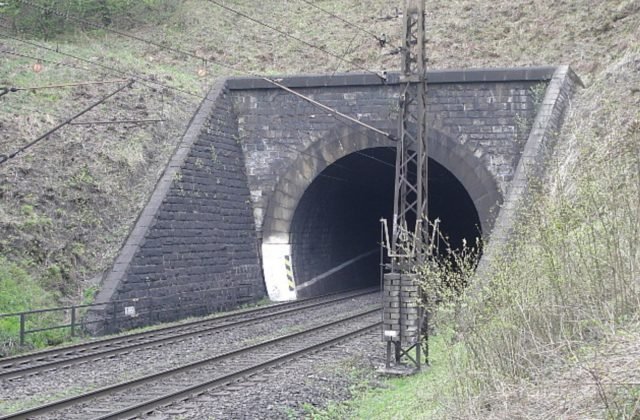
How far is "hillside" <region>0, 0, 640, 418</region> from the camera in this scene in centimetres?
650

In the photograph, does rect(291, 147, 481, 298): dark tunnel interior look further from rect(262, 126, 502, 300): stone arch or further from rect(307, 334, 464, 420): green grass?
rect(307, 334, 464, 420): green grass

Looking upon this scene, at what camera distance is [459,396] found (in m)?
6.90

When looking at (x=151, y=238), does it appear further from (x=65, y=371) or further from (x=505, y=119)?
(x=505, y=119)

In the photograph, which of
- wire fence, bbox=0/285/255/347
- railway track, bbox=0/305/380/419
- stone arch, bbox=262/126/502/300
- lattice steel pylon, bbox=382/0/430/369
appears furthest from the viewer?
stone arch, bbox=262/126/502/300

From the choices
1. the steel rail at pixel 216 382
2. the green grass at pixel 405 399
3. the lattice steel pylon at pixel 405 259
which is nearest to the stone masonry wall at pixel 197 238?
the steel rail at pixel 216 382

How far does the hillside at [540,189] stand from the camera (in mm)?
6504

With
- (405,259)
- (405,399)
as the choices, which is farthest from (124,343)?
(405,399)

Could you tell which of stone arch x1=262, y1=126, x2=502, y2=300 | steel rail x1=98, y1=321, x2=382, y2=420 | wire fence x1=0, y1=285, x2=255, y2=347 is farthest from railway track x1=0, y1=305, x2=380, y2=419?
stone arch x1=262, y1=126, x2=502, y2=300

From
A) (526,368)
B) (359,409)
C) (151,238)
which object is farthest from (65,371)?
(526,368)

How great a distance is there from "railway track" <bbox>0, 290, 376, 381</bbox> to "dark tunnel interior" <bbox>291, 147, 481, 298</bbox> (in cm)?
353

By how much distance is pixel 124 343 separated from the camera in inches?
585

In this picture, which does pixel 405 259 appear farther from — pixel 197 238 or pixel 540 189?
pixel 197 238

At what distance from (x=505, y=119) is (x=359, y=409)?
12951mm

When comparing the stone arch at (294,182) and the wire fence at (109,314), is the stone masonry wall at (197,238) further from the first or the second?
the stone arch at (294,182)
